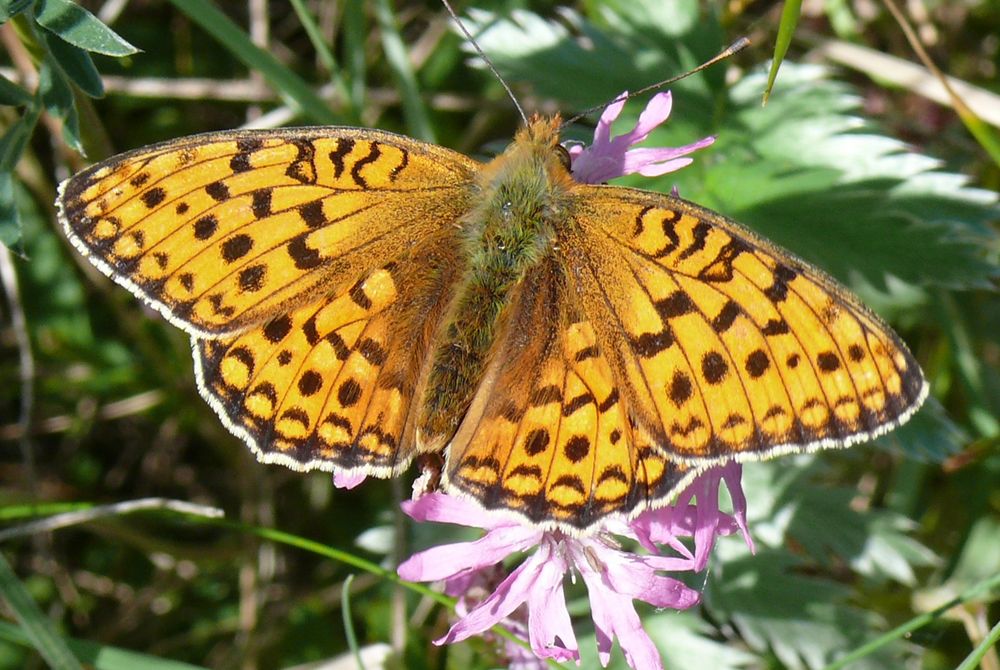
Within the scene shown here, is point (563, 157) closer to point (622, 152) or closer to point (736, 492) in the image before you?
point (622, 152)

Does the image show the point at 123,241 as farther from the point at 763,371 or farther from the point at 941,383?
the point at 941,383

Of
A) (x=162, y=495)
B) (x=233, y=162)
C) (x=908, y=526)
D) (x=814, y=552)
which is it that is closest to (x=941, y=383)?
(x=908, y=526)

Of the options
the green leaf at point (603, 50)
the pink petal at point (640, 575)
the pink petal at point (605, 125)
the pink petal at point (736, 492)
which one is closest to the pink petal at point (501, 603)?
the pink petal at point (640, 575)

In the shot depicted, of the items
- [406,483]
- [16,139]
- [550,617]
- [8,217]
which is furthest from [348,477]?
[406,483]

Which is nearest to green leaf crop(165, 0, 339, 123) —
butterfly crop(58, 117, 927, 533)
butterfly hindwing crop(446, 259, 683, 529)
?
butterfly crop(58, 117, 927, 533)

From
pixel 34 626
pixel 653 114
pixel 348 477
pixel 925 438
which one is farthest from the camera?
pixel 925 438

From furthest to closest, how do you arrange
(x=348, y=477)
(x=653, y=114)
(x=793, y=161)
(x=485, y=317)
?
(x=793, y=161), (x=653, y=114), (x=485, y=317), (x=348, y=477)

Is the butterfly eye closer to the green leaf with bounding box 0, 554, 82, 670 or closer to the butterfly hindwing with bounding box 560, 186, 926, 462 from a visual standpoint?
the butterfly hindwing with bounding box 560, 186, 926, 462
